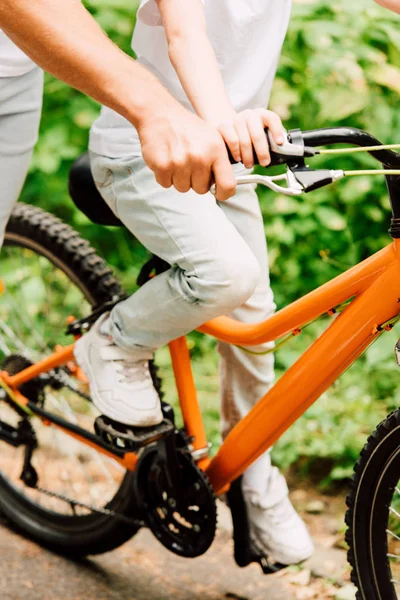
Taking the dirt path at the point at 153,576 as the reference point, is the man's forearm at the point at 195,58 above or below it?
above

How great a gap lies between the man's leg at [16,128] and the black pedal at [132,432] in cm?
56

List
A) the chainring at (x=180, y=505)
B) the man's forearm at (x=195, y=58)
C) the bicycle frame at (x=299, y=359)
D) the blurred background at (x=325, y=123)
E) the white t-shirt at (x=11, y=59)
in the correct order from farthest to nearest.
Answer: the blurred background at (x=325, y=123) → the chainring at (x=180, y=505) → the white t-shirt at (x=11, y=59) → the bicycle frame at (x=299, y=359) → the man's forearm at (x=195, y=58)

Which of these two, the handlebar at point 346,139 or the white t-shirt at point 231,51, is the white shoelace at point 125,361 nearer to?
the white t-shirt at point 231,51

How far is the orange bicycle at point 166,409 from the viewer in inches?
66.5

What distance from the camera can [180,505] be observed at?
210 cm

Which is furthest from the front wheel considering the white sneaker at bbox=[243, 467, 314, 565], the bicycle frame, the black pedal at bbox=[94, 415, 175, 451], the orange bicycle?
the black pedal at bbox=[94, 415, 175, 451]

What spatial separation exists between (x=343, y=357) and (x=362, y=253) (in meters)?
1.77

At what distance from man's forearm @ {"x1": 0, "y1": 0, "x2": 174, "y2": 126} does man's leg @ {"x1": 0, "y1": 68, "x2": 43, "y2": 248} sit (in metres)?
0.53

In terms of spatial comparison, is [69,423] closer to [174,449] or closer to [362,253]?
[174,449]

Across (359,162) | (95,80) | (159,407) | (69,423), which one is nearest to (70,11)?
(95,80)

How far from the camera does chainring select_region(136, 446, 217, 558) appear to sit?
206 centimetres

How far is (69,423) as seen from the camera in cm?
233

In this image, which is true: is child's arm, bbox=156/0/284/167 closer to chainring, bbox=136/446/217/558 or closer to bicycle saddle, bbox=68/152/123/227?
bicycle saddle, bbox=68/152/123/227

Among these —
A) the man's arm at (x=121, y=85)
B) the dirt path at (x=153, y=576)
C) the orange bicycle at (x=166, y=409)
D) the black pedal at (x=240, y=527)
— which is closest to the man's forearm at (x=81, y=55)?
the man's arm at (x=121, y=85)
